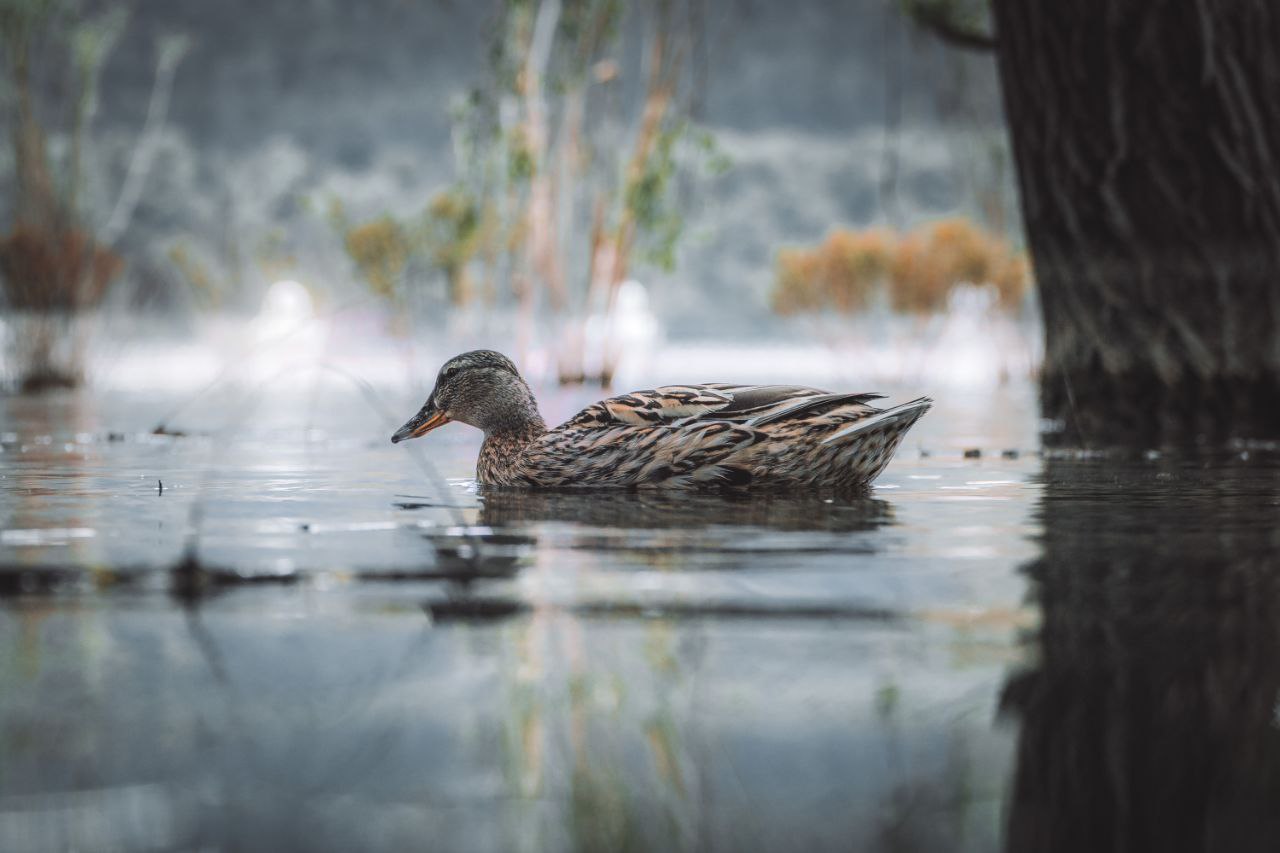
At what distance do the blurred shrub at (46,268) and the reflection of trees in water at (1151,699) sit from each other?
33.7 ft

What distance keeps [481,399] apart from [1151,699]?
3.39 meters

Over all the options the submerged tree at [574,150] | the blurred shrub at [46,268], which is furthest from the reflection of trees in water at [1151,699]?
the blurred shrub at [46,268]

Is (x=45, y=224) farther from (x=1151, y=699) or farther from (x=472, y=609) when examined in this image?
(x=1151, y=699)

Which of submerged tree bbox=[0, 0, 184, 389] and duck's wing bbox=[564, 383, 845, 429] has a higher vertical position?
submerged tree bbox=[0, 0, 184, 389]

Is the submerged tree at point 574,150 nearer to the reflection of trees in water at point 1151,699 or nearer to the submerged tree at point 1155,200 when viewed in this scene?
the submerged tree at point 1155,200

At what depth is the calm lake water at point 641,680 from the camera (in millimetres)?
1485

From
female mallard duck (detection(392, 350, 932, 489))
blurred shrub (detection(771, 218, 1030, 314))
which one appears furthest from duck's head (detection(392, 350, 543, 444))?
blurred shrub (detection(771, 218, 1030, 314))

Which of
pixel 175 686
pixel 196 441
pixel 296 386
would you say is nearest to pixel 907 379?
pixel 296 386

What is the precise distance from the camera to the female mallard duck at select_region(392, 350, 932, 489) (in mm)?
4500

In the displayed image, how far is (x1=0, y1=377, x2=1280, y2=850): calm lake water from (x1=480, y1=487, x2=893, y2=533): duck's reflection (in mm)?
28

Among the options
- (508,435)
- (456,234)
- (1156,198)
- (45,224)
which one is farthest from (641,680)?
(456,234)

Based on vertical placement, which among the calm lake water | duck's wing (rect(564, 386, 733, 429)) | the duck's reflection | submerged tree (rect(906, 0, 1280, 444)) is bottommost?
the calm lake water

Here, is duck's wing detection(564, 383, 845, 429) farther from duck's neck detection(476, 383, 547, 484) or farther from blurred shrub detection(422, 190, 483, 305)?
blurred shrub detection(422, 190, 483, 305)

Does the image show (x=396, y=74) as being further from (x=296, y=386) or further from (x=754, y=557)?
(x=754, y=557)
